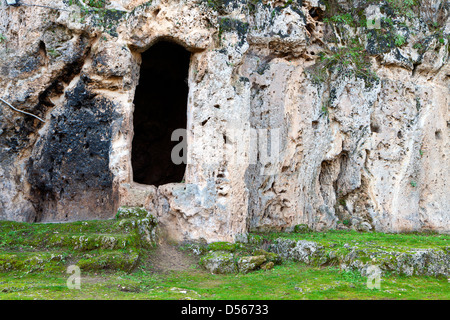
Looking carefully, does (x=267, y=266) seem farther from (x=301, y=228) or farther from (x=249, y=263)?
(x=301, y=228)

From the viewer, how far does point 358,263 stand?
8.61 meters

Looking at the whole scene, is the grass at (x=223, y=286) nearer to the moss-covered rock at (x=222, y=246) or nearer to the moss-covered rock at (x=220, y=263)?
the moss-covered rock at (x=220, y=263)

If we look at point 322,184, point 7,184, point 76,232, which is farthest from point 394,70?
point 7,184

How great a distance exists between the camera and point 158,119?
16984 millimetres

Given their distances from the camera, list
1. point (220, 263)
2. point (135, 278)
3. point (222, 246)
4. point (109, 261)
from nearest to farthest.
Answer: point (135, 278), point (109, 261), point (220, 263), point (222, 246)

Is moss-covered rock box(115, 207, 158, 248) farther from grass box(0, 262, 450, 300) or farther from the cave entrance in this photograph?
the cave entrance

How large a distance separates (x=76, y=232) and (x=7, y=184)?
10.2ft

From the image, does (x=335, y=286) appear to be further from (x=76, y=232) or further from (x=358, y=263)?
(x=76, y=232)

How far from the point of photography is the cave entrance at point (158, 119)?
54.2 ft

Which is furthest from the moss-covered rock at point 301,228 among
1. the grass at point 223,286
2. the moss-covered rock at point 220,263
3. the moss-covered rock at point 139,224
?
the moss-covered rock at point 139,224

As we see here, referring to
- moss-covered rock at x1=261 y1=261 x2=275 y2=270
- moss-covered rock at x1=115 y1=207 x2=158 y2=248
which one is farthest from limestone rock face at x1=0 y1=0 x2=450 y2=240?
moss-covered rock at x1=261 y1=261 x2=275 y2=270

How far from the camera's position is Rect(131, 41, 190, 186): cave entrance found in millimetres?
16531

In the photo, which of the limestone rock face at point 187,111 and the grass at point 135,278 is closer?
the grass at point 135,278

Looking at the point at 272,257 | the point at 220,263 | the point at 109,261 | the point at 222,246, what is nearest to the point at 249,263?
the point at 220,263
